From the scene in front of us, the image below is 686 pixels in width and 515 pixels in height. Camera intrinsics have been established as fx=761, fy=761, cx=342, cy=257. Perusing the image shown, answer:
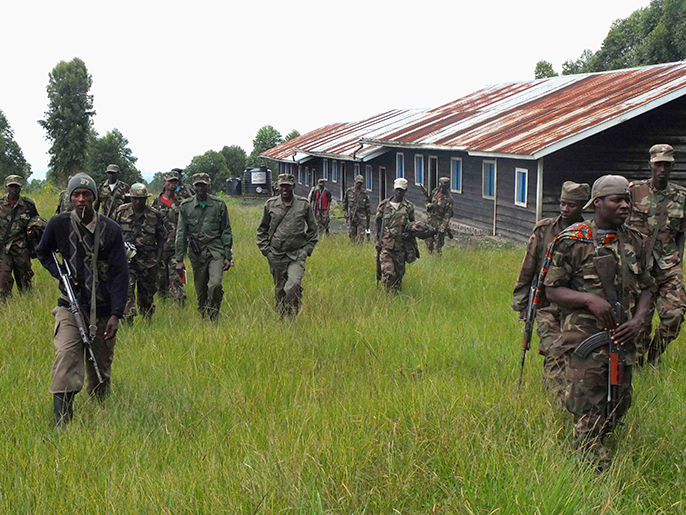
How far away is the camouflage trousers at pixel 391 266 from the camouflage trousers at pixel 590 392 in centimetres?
611

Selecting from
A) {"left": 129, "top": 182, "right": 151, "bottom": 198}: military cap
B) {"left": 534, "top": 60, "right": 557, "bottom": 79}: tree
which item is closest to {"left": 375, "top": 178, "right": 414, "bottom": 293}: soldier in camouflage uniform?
{"left": 129, "top": 182, "right": 151, "bottom": 198}: military cap

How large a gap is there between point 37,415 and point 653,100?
46.5 feet

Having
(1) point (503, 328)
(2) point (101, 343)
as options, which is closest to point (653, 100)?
(1) point (503, 328)

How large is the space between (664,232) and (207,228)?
17.0 ft

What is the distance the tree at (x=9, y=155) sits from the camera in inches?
2489

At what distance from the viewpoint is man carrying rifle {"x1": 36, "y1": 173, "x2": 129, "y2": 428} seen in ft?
18.1

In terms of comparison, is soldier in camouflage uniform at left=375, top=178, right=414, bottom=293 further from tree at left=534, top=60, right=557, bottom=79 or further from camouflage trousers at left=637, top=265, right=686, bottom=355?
tree at left=534, top=60, right=557, bottom=79

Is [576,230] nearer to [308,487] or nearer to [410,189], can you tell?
[308,487]

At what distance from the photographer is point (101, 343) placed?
5812 mm

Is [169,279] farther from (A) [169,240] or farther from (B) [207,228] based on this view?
(B) [207,228]

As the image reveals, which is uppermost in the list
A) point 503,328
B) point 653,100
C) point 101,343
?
point 653,100

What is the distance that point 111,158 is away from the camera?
58594mm

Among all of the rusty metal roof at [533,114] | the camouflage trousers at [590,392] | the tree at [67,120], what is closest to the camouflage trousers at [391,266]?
the camouflage trousers at [590,392]

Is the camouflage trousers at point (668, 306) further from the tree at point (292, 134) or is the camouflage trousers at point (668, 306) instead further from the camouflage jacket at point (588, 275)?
the tree at point (292, 134)
